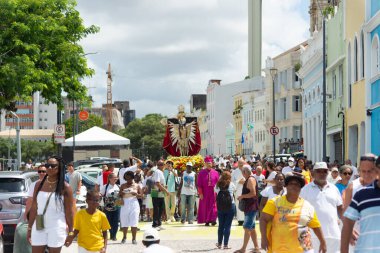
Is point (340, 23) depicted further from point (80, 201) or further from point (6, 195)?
point (6, 195)

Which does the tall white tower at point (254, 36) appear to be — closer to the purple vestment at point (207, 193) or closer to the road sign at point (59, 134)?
the road sign at point (59, 134)

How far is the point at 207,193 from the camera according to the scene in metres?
23.7

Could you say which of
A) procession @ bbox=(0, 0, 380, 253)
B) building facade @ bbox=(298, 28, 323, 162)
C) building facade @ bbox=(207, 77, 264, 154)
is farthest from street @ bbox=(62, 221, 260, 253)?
building facade @ bbox=(207, 77, 264, 154)

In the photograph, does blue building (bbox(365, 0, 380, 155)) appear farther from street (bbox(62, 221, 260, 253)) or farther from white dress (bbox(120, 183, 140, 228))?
white dress (bbox(120, 183, 140, 228))

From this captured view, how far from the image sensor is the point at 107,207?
19109mm

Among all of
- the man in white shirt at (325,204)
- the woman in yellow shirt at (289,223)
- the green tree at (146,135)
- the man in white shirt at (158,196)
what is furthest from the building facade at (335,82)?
the green tree at (146,135)

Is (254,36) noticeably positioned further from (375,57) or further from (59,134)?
(59,134)

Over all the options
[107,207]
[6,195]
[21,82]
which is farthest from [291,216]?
[21,82]

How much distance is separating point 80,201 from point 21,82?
308 inches

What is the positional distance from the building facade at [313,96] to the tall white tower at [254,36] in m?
66.8

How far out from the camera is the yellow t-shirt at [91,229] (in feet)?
37.8

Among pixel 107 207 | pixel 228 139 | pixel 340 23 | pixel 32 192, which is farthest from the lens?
pixel 228 139

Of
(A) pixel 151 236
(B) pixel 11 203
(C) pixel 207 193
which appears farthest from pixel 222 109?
(A) pixel 151 236

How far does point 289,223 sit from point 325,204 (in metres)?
1.58
